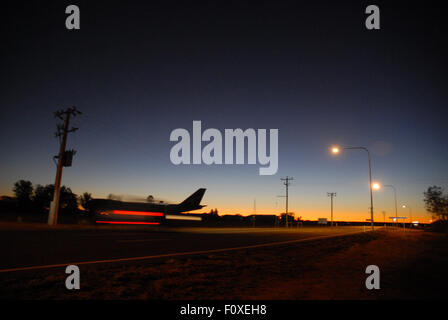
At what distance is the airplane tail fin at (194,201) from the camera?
53844mm

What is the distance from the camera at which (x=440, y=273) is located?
7.19m

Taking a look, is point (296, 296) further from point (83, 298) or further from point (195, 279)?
point (83, 298)

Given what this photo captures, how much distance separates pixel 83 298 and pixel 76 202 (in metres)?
108

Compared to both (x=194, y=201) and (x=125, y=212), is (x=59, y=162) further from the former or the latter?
(x=194, y=201)

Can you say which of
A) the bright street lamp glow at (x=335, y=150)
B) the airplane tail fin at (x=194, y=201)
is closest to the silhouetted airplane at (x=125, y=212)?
the airplane tail fin at (x=194, y=201)

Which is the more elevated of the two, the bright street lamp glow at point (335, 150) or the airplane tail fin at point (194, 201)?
the bright street lamp glow at point (335, 150)

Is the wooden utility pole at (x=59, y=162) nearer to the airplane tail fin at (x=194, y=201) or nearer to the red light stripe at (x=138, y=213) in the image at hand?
the red light stripe at (x=138, y=213)

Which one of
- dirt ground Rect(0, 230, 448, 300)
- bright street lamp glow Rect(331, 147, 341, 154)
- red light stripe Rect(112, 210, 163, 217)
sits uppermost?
bright street lamp glow Rect(331, 147, 341, 154)

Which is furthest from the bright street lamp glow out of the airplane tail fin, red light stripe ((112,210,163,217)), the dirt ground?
the airplane tail fin

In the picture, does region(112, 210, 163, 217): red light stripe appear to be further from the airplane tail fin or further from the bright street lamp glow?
the bright street lamp glow

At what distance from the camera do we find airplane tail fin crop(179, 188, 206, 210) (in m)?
53.8
